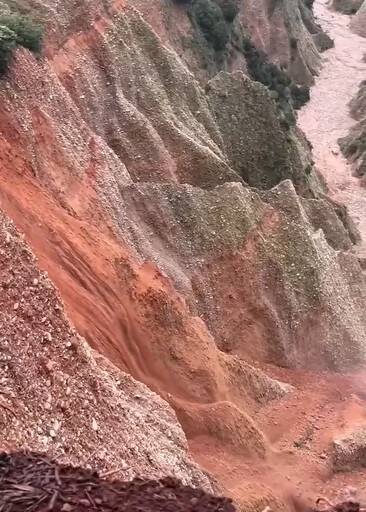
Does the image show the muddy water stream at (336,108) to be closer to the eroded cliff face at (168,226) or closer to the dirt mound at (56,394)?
the eroded cliff face at (168,226)

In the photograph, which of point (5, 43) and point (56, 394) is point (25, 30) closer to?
point (5, 43)

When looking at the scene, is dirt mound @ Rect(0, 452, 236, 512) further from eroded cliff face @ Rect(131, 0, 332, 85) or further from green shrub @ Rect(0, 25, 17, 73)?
eroded cliff face @ Rect(131, 0, 332, 85)

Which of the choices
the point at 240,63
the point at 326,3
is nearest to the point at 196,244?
the point at 240,63

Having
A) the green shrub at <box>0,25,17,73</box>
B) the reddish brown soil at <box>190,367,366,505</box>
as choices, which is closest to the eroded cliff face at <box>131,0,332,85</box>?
the green shrub at <box>0,25,17,73</box>

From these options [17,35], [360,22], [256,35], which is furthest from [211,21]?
[360,22]

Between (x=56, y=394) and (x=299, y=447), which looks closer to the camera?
(x=56, y=394)

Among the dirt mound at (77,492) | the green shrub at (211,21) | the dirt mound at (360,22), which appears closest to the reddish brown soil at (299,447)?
the dirt mound at (77,492)
